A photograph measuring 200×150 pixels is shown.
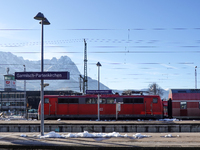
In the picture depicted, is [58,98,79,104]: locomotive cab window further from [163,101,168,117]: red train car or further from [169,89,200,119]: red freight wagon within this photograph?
[169,89,200,119]: red freight wagon

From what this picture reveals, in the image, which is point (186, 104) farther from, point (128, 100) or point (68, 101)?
point (68, 101)

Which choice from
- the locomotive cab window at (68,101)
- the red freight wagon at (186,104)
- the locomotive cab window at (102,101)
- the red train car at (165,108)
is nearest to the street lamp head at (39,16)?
the locomotive cab window at (68,101)

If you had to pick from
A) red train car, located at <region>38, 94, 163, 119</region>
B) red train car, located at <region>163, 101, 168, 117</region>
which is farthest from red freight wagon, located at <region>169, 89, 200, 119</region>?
red train car, located at <region>38, 94, 163, 119</region>

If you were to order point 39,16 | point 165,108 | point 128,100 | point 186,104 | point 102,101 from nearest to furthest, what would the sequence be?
point 39,16 → point 186,104 → point 102,101 → point 128,100 → point 165,108

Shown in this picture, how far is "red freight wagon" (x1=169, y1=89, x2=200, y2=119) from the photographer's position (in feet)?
109

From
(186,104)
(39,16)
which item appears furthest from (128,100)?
(39,16)

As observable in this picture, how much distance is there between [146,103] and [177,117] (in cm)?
468

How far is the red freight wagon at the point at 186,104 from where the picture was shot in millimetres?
33094

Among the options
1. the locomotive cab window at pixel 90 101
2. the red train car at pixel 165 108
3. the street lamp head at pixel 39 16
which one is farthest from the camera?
the red train car at pixel 165 108

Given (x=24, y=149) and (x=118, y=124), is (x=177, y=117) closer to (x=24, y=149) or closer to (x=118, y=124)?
(x=118, y=124)

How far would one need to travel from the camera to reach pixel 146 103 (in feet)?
109

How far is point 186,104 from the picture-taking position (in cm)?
3325

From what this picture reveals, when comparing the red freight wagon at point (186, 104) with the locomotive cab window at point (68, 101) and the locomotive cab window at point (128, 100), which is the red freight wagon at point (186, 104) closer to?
the locomotive cab window at point (128, 100)

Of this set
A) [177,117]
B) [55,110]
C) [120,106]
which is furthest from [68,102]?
[177,117]
